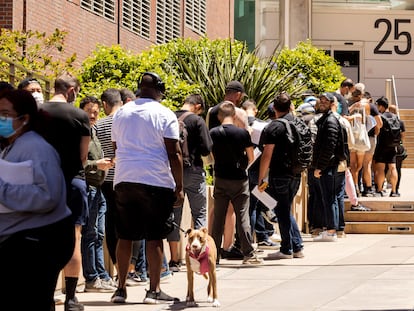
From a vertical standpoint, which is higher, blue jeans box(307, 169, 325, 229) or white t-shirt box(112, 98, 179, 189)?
white t-shirt box(112, 98, 179, 189)

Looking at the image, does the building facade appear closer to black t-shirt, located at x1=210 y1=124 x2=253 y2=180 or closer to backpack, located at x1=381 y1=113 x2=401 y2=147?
backpack, located at x1=381 y1=113 x2=401 y2=147

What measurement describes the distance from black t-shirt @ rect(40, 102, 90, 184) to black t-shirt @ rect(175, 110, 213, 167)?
311 centimetres

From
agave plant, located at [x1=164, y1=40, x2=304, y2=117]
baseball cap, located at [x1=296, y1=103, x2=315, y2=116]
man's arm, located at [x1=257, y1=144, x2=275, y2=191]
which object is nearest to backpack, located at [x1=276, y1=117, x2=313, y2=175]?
man's arm, located at [x1=257, y1=144, x2=275, y2=191]

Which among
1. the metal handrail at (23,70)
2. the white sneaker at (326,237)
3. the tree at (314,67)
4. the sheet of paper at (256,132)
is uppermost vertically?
the tree at (314,67)

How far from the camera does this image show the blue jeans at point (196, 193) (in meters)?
13.1

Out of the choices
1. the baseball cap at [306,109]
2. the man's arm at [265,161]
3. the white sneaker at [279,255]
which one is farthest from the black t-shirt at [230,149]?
the baseball cap at [306,109]

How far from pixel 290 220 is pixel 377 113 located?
23.8 ft

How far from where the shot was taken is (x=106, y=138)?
38.5 ft

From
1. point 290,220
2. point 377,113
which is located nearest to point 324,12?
point 377,113

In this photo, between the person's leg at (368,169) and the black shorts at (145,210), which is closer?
the black shorts at (145,210)

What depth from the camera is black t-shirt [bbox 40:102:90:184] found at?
6629 millimetres

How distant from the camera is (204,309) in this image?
1024 cm

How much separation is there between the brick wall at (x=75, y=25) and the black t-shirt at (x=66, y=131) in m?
12.8

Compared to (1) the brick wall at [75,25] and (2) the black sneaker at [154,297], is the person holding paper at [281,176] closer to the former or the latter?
(2) the black sneaker at [154,297]
